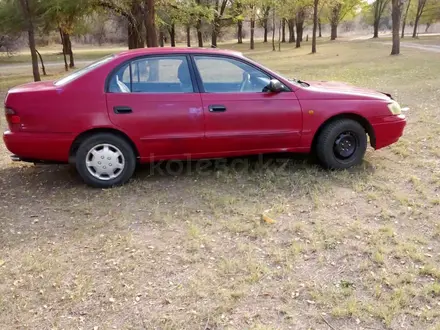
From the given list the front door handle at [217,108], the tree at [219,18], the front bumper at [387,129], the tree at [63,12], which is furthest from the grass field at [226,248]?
the tree at [219,18]

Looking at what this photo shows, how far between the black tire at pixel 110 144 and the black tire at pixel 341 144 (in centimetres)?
231

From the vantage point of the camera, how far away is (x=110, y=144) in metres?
4.68

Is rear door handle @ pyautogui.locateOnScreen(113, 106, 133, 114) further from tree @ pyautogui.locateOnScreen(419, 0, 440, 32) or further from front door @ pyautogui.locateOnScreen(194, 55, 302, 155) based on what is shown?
tree @ pyautogui.locateOnScreen(419, 0, 440, 32)

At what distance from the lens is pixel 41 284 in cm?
313

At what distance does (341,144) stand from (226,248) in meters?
2.40

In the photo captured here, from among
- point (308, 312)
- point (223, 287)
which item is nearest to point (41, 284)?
point (223, 287)

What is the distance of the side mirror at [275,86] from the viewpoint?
485 centimetres

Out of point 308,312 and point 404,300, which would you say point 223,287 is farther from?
point 404,300

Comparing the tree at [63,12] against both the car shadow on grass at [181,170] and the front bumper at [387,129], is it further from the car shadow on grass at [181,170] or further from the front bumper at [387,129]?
the front bumper at [387,129]

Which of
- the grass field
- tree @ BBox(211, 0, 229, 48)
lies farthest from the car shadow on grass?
tree @ BBox(211, 0, 229, 48)

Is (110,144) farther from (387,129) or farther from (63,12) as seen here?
(63,12)

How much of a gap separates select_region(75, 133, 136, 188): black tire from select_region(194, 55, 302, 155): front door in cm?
93

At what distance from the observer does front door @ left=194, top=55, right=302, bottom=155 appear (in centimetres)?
481

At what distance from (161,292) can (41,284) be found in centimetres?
92
